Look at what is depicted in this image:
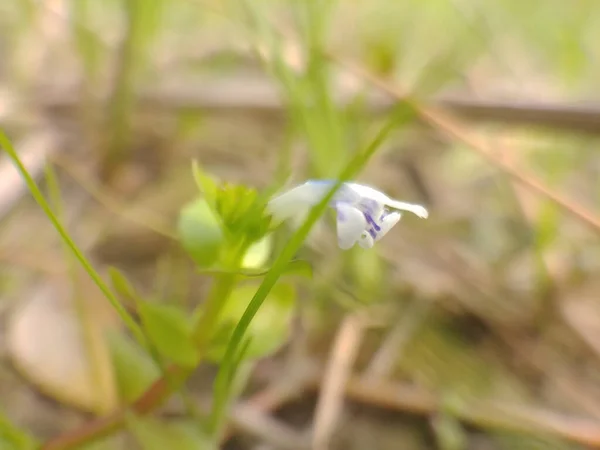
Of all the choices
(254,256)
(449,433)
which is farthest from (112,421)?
(449,433)

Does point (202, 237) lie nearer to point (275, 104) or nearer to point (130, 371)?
point (130, 371)

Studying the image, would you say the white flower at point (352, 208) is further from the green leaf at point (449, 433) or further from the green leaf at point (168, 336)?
the green leaf at point (449, 433)

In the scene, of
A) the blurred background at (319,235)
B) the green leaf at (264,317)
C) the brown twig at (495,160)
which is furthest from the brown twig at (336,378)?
the brown twig at (495,160)

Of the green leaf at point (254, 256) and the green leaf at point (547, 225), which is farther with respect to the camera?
the green leaf at point (547, 225)

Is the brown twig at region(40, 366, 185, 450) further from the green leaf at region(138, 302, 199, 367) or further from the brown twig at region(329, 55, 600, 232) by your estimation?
the brown twig at region(329, 55, 600, 232)

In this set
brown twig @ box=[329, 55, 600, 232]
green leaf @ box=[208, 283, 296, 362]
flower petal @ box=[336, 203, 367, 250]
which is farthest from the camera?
brown twig @ box=[329, 55, 600, 232]

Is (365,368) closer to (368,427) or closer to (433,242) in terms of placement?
(368,427)

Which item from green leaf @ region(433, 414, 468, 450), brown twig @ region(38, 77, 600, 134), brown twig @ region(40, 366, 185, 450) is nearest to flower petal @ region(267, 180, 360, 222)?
brown twig @ region(40, 366, 185, 450)

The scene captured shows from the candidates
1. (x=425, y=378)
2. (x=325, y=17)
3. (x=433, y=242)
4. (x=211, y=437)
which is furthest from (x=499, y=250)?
(x=211, y=437)
